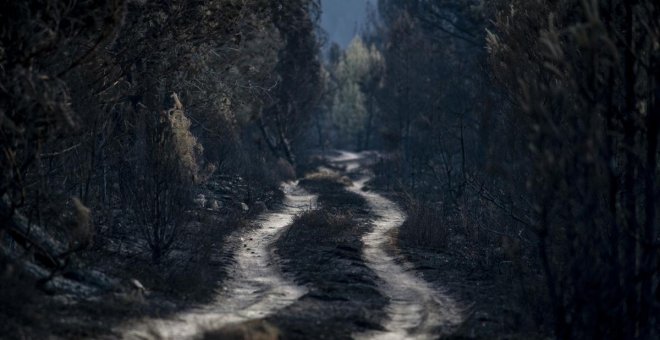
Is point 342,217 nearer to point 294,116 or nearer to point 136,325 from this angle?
point 136,325

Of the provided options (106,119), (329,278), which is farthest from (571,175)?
(106,119)

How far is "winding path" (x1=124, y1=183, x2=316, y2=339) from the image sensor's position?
10734mm

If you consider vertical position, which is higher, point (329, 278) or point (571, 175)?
point (571, 175)

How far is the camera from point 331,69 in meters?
78.8

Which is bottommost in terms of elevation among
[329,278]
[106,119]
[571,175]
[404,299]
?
[404,299]

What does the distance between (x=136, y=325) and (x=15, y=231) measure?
9.71ft

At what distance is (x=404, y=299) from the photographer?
14422mm

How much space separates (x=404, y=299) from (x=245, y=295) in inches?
116

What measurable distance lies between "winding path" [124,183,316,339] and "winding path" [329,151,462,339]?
1.84 metres

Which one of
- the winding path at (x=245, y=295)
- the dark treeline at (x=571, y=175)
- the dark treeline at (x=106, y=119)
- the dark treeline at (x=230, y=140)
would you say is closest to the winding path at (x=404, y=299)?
the dark treeline at (x=230, y=140)

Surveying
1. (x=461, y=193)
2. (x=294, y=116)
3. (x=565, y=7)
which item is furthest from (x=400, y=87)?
(x=565, y=7)

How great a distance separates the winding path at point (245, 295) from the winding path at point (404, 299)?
184cm

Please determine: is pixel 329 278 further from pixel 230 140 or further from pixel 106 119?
pixel 230 140

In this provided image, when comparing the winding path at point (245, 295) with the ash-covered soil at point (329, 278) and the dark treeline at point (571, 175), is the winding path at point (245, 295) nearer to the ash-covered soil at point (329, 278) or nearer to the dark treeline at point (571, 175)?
the ash-covered soil at point (329, 278)
